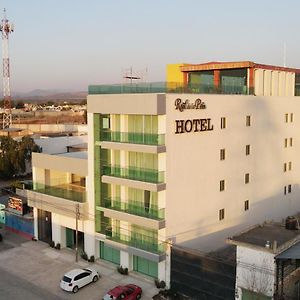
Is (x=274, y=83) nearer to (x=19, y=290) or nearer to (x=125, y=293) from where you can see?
(x=125, y=293)

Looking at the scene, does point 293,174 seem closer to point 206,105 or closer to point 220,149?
point 220,149

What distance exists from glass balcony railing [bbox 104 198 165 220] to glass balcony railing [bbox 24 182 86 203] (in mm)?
2830

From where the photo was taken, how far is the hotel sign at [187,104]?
2919 centimetres

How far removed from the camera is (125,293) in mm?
26812

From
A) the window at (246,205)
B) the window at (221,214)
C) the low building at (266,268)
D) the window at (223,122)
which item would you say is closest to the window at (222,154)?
the window at (223,122)

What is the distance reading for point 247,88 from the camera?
36094 millimetres

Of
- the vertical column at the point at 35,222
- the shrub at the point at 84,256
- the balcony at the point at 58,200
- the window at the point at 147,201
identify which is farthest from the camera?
the vertical column at the point at 35,222

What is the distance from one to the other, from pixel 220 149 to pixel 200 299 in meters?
11.1

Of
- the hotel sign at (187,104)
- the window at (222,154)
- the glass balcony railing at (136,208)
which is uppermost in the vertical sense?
the hotel sign at (187,104)

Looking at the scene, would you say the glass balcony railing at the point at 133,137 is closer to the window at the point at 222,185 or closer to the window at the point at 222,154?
the window at the point at 222,154

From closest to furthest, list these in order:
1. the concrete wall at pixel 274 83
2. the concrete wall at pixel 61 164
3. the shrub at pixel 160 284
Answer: the shrub at pixel 160 284
the concrete wall at pixel 61 164
the concrete wall at pixel 274 83

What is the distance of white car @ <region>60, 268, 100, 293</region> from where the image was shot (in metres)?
28.6

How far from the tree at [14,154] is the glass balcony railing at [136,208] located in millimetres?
32855

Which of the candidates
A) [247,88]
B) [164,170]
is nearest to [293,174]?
[247,88]
